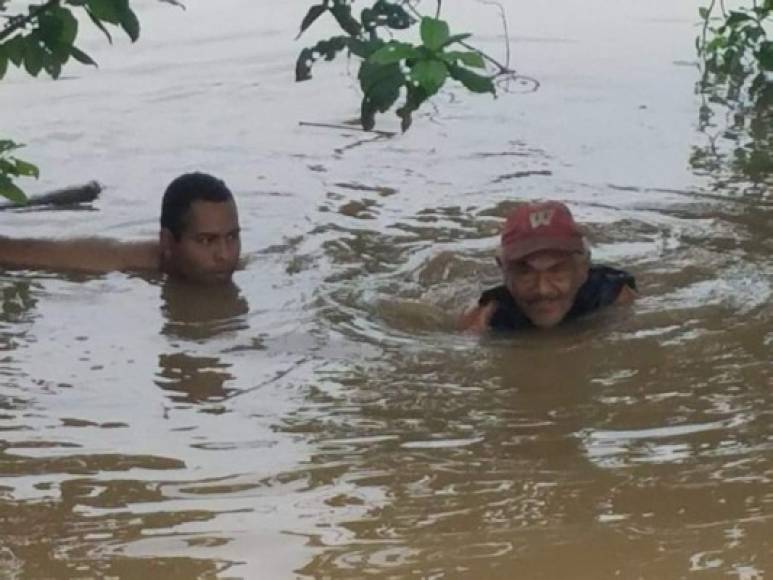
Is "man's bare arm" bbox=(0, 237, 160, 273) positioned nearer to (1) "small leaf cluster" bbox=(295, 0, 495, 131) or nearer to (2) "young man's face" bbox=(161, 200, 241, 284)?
(2) "young man's face" bbox=(161, 200, 241, 284)

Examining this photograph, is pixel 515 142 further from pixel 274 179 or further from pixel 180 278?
pixel 180 278

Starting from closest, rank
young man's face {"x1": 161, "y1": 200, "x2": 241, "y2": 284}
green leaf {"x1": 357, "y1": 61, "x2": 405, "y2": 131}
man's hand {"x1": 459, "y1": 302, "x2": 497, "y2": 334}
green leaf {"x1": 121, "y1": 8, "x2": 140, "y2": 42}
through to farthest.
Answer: green leaf {"x1": 357, "y1": 61, "x2": 405, "y2": 131} < green leaf {"x1": 121, "y1": 8, "x2": 140, "y2": 42} < man's hand {"x1": 459, "y1": 302, "x2": 497, "y2": 334} < young man's face {"x1": 161, "y1": 200, "x2": 241, "y2": 284}

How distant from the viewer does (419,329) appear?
6.24 m

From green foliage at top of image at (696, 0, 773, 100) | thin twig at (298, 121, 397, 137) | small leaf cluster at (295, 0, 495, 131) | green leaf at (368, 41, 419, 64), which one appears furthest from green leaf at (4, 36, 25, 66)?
thin twig at (298, 121, 397, 137)

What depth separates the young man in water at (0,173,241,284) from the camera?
7.20m

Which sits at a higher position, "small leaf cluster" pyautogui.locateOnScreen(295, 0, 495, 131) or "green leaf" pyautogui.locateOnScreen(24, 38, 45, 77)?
"green leaf" pyautogui.locateOnScreen(24, 38, 45, 77)

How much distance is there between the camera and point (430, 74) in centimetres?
357

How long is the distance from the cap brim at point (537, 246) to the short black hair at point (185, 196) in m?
1.77

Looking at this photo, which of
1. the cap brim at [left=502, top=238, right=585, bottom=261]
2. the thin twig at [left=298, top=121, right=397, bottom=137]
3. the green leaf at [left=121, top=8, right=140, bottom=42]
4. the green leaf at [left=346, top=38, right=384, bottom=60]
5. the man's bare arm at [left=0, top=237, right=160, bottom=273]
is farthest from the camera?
the thin twig at [left=298, top=121, right=397, bottom=137]

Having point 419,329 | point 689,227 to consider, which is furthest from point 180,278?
point 689,227

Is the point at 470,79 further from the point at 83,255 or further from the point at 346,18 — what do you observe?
the point at 83,255

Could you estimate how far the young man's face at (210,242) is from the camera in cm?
719

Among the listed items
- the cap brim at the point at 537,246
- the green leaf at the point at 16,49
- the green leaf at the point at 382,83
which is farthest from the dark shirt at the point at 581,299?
the green leaf at the point at 382,83

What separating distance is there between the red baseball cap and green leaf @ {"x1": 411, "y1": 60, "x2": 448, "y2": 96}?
2423mm
